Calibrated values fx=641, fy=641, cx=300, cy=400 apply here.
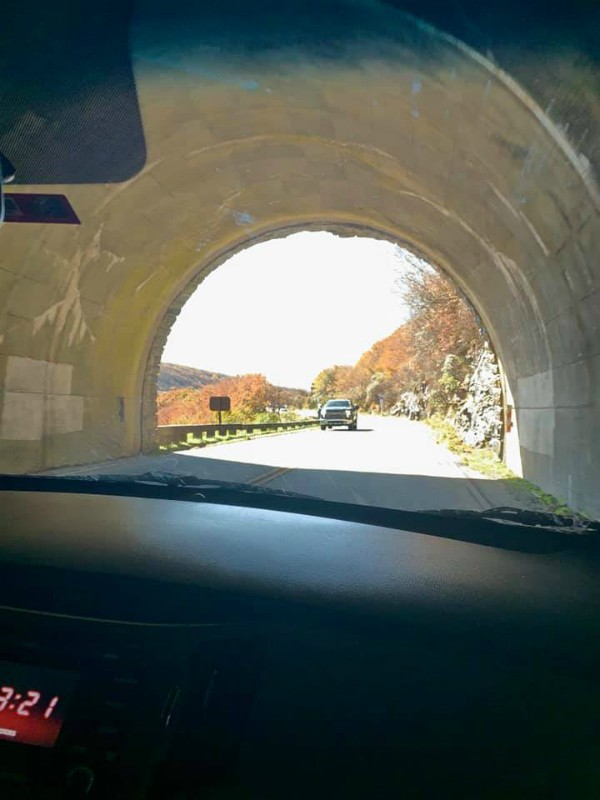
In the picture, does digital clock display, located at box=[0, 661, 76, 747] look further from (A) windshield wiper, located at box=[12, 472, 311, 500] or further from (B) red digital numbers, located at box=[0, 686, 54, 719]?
(A) windshield wiper, located at box=[12, 472, 311, 500]

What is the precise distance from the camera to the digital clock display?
1694 millimetres

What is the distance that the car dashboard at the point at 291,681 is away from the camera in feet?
5.22

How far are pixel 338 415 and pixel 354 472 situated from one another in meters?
22.4

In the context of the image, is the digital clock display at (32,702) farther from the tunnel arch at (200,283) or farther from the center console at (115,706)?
the tunnel arch at (200,283)

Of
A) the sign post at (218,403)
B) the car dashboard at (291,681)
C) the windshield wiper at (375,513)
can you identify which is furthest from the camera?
the sign post at (218,403)

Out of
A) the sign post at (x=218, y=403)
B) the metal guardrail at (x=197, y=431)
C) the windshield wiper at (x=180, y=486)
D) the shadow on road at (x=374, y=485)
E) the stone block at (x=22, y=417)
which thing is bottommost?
the shadow on road at (x=374, y=485)

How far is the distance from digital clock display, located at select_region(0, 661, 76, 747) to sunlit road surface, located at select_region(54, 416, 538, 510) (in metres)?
6.28

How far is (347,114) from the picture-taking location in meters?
8.59

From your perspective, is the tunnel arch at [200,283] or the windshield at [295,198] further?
the tunnel arch at [200,283]

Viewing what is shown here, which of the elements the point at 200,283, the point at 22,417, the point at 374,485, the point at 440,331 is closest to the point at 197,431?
the point at 200,283

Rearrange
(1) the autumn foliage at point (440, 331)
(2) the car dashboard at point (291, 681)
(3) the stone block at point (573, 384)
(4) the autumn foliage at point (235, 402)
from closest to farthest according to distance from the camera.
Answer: (2) the car dashboard at point (291, 681), (3) the stone block at point (573, 384), (1) the autumn foliage at point (440, 331), (4) the autumn foliage at point (235, 402)

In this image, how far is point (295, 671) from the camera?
1809 millimetres

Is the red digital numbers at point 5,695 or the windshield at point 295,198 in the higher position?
the windshield at point 295,198

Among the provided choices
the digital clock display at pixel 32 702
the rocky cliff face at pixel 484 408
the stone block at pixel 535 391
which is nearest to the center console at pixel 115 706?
the digital clock display at pixel 32 702
